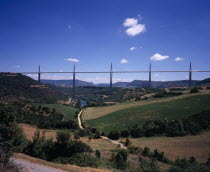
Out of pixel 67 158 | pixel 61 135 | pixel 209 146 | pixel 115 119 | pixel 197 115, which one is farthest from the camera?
pixel 115 119

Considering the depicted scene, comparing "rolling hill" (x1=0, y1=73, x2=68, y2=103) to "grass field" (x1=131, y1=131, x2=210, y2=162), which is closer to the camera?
"grass field" (x1=131, y1=131, x2=210, y2=162)

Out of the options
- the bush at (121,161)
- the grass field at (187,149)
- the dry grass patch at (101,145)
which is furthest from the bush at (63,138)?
the grass field at (187,149)

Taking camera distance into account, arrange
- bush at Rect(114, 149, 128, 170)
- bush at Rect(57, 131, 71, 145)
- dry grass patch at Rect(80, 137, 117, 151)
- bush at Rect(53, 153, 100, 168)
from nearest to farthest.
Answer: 1. bush at Rect(53, 153, 100, 168)
2. bush at Rect(114, 149, 128, 170)
3. bush at Rect(57, 131, 71, 145)
4. dry grass patch at Rect(80, 137, 117, 151)

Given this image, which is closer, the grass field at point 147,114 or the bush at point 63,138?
the bush at point 63,138

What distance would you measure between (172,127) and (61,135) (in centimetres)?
2071

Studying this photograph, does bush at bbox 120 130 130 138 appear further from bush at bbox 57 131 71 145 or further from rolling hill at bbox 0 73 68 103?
rolling hill at bbox 0 73 68 103

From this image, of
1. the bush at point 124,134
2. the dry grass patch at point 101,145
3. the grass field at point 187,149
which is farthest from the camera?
the bush at point 124,134

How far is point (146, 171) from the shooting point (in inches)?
435

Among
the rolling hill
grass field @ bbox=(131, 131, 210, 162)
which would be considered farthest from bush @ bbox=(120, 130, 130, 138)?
the rolling hill

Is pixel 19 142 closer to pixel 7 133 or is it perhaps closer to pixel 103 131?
pixel 7 133

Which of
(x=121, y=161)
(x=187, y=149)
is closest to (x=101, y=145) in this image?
(x=121, y=161)

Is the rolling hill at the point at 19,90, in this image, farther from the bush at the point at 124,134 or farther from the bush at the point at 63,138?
the bush at the point at 63,138

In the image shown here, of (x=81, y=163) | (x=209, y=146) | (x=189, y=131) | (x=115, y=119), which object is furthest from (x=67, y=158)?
(x=115, y=119)

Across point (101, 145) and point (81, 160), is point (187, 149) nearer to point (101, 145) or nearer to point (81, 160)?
point (101, 145)
